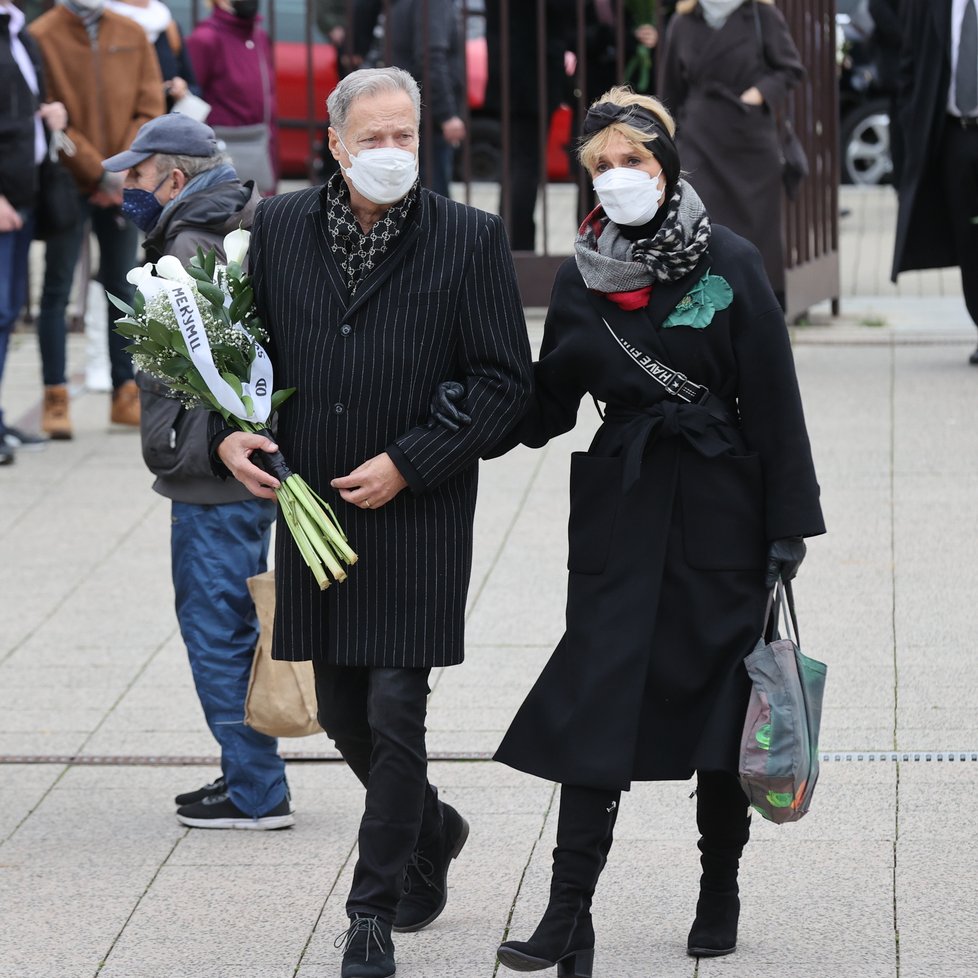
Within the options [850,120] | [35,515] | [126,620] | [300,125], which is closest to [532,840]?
[126,620]

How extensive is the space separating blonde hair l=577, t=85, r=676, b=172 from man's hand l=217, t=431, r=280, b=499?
847 millimetres

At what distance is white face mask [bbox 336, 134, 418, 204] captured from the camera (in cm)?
382

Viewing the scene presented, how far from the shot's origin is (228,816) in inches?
191

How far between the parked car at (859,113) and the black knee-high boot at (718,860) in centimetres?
1182

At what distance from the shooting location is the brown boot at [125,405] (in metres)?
8.96

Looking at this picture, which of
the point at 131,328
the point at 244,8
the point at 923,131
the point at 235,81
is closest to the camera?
the point at 131,328

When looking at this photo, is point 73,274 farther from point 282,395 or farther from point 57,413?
point 282,395

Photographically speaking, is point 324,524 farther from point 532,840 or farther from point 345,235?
point 532,840

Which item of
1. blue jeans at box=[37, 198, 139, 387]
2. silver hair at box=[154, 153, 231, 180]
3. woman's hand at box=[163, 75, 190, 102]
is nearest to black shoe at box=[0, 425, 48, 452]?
blue jeans at box=[37, 198, 139, 387]

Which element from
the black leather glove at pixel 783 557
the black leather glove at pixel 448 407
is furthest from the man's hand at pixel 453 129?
the black leather glove at pixel 783 557

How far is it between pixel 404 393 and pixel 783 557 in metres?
0.81

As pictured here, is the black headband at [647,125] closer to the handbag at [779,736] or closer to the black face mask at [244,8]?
the handbag at [779,736]

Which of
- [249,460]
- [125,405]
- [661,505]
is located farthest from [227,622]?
[125,405]

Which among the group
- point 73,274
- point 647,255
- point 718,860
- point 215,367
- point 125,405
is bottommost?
point 125,405
